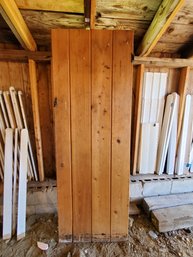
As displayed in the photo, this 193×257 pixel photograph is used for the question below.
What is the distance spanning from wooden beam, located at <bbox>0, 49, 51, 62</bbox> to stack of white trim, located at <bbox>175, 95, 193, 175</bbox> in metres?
1.75

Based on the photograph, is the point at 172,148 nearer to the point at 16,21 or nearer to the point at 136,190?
the point at 136,190

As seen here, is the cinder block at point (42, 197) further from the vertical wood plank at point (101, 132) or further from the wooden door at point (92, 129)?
the vertical wood plank at point (101, 132)

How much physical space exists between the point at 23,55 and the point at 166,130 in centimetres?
A: 182

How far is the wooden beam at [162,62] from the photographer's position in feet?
6.39

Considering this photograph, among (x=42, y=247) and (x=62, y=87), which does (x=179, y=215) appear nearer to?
(x=42, y=247)

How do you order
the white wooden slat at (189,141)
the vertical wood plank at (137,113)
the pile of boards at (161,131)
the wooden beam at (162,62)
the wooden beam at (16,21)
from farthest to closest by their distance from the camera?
the white wooden slat at (189,141) < the pile of boards at (161,131) < the vertical wood plank at (137,113) < the wooden beam at (162,62) < the wooden beam at (16,21)

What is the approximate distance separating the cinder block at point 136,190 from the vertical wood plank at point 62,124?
0.91 meters

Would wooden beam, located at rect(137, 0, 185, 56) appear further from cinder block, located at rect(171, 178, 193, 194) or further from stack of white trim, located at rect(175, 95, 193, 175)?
cinder block, located at rect(171, 178, 193, 194)

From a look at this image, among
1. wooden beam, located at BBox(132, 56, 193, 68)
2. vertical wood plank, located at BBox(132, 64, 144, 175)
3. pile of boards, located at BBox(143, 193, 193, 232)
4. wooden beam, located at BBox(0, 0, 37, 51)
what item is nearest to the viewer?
wooden beam, located at BBox(0, 0, 37, 51)

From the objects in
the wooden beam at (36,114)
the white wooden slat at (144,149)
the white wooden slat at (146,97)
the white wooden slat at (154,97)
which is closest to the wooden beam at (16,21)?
the wooden beam at (36,114)

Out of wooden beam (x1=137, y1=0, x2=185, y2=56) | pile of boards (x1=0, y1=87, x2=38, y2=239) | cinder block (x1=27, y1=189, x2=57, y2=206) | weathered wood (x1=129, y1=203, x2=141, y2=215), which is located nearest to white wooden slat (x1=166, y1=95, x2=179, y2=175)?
weathered wood (x1=129, y1=203, x2=141, y2=215)

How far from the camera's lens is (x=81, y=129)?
4.79ft

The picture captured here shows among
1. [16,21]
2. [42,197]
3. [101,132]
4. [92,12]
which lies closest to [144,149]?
[101,132]

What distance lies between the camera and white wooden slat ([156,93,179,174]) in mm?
2146
